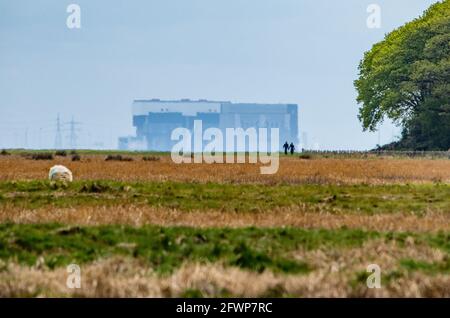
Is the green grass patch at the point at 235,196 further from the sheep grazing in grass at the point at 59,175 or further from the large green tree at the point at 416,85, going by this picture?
the large green tree at the point at 416,85

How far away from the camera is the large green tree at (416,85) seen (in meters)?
99.4

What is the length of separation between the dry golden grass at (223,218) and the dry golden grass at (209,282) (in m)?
5.23

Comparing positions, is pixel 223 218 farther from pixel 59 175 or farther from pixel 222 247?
pixel 59 175

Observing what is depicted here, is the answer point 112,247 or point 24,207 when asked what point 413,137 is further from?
point 112,247

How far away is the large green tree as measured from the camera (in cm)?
9944

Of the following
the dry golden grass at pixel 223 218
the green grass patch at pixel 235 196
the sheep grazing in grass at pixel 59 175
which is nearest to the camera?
the dry golden grass at pixel 223 218

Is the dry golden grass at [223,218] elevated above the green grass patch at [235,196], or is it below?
below

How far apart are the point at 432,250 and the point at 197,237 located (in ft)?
16.2

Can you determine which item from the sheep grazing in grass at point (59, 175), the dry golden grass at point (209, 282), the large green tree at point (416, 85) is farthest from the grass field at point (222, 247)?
the large green tree at point (416, 85)

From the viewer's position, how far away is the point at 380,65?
113500mm

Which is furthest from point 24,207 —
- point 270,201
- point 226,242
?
point 226,242

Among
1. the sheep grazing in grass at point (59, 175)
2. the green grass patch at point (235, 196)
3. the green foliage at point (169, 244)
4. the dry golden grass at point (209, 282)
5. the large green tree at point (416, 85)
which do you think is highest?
the large green tree at point (416, 85)
